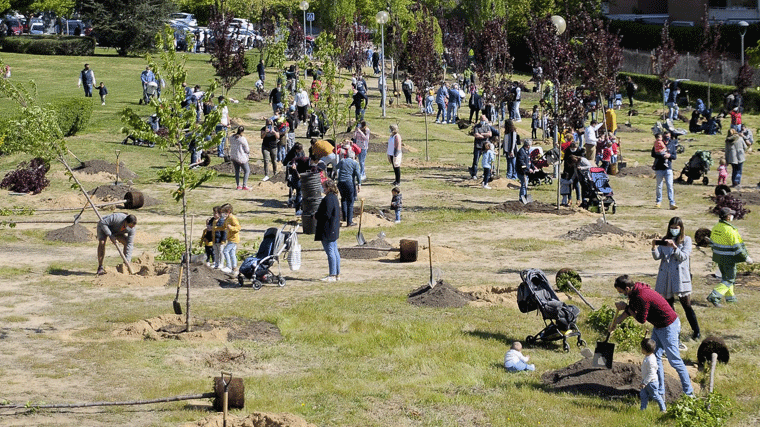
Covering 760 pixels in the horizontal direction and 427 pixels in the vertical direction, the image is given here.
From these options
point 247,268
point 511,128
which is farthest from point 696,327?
point 511,128

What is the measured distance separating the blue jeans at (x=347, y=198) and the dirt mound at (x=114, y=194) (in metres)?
5.62

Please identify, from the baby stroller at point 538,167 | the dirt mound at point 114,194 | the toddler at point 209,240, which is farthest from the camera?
the baby stroller at point 538,167

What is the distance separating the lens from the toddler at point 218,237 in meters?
17.9

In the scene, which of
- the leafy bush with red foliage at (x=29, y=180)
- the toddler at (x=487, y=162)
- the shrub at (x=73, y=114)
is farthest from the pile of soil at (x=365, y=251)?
the shrub at (x=73, y=114)

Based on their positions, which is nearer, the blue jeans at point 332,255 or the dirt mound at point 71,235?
the blue jeans at point 332,255

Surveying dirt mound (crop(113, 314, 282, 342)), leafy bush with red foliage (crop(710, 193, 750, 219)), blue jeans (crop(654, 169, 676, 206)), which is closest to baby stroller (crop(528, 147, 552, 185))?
blue jeans (crop(654, 169, 676, 206))

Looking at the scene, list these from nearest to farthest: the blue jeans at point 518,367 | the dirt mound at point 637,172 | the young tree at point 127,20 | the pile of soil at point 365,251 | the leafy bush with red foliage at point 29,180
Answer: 1. the blue jeans at point 518,367
2. the pile of soil at point 365,251
3. the leafy bush with red foliage at point 29,180
4. the dirt mound at point 637,172
5. the young tree at point 127,20

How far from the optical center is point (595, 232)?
71.2 ft

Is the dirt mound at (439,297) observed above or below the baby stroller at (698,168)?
below

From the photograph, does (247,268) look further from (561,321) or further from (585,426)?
(585,426)

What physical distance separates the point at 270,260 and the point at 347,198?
5344mm

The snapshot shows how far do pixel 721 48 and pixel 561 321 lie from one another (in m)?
46.0

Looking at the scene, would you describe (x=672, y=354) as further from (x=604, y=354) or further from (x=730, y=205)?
(x=730, y=205)

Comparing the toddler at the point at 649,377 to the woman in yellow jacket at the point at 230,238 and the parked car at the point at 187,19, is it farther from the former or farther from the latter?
the parked car at the point at 187,19
